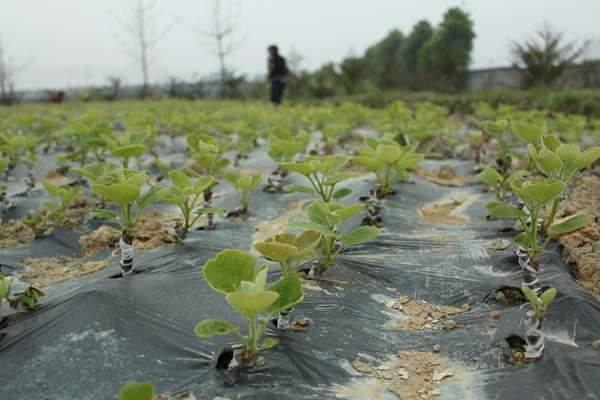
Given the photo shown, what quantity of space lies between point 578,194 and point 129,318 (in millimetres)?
2884

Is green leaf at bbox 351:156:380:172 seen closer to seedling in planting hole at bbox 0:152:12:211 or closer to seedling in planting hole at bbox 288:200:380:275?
seedling in planting hole at bbox 288:200:380:275

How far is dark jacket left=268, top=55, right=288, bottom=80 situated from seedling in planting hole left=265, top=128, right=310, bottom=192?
9277mm

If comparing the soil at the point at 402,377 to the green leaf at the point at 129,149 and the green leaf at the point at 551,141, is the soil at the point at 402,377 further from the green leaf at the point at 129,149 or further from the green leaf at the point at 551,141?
the green leaf at the point at 129,149

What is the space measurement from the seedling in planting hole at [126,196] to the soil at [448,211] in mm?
1767

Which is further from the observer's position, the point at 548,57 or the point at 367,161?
Answer: the point at 548,57

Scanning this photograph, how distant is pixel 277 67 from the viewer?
13.4m

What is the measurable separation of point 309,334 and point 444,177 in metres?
3.16

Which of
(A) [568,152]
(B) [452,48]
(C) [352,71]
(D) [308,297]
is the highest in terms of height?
(B) [452,48]

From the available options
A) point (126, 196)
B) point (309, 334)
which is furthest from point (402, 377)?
point (126, 196)

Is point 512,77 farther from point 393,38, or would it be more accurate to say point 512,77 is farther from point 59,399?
point 59,399

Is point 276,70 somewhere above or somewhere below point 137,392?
above

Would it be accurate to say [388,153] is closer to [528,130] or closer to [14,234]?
[528,130]

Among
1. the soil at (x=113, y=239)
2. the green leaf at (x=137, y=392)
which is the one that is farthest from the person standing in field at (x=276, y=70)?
the green leaf at (x=137, y=392)

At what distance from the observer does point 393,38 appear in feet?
74.2
